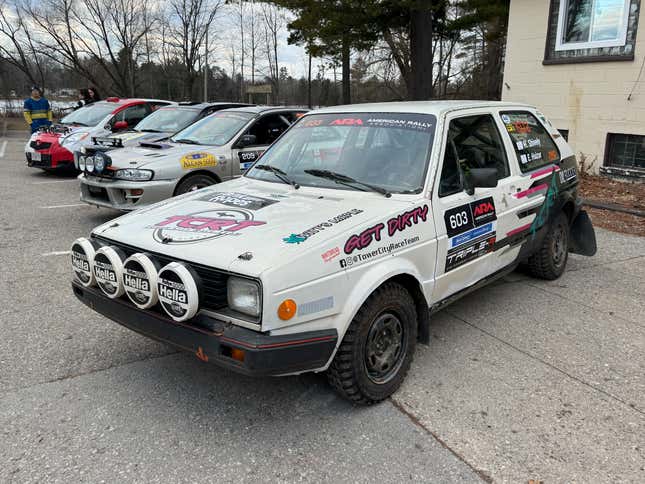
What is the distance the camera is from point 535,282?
5262mm

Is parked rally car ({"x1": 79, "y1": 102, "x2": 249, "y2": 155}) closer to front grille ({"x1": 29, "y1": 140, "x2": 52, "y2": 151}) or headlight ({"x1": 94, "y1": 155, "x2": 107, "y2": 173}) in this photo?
headlight ({"x1": 94, "y1": 155, "x2": 107, "y2": 173})

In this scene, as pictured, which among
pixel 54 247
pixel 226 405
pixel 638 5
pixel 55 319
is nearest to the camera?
pixel 226 405

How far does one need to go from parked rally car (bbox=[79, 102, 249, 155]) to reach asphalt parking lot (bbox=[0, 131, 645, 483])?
14.1 feet

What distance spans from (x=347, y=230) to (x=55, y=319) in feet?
8.95

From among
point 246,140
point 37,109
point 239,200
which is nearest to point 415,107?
point 239,200

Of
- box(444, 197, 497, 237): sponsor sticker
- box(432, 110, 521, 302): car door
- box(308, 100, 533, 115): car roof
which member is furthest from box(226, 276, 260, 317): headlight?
box(308, 100, 533, 115): car roof

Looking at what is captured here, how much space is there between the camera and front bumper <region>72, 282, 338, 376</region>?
246cm

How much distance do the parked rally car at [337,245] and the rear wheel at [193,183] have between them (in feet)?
9.23

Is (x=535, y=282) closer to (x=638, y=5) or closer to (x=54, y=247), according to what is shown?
(x=54, y=247)

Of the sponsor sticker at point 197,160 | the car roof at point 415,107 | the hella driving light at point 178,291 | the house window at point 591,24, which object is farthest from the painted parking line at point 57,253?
the house window at point 591,24

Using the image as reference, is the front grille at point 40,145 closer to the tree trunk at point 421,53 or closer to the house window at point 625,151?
the tree trunk at point 421,53

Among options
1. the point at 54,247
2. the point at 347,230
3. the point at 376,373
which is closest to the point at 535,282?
the point at 376,373

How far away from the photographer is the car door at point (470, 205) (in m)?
3.46

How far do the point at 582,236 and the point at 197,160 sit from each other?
4.78m
